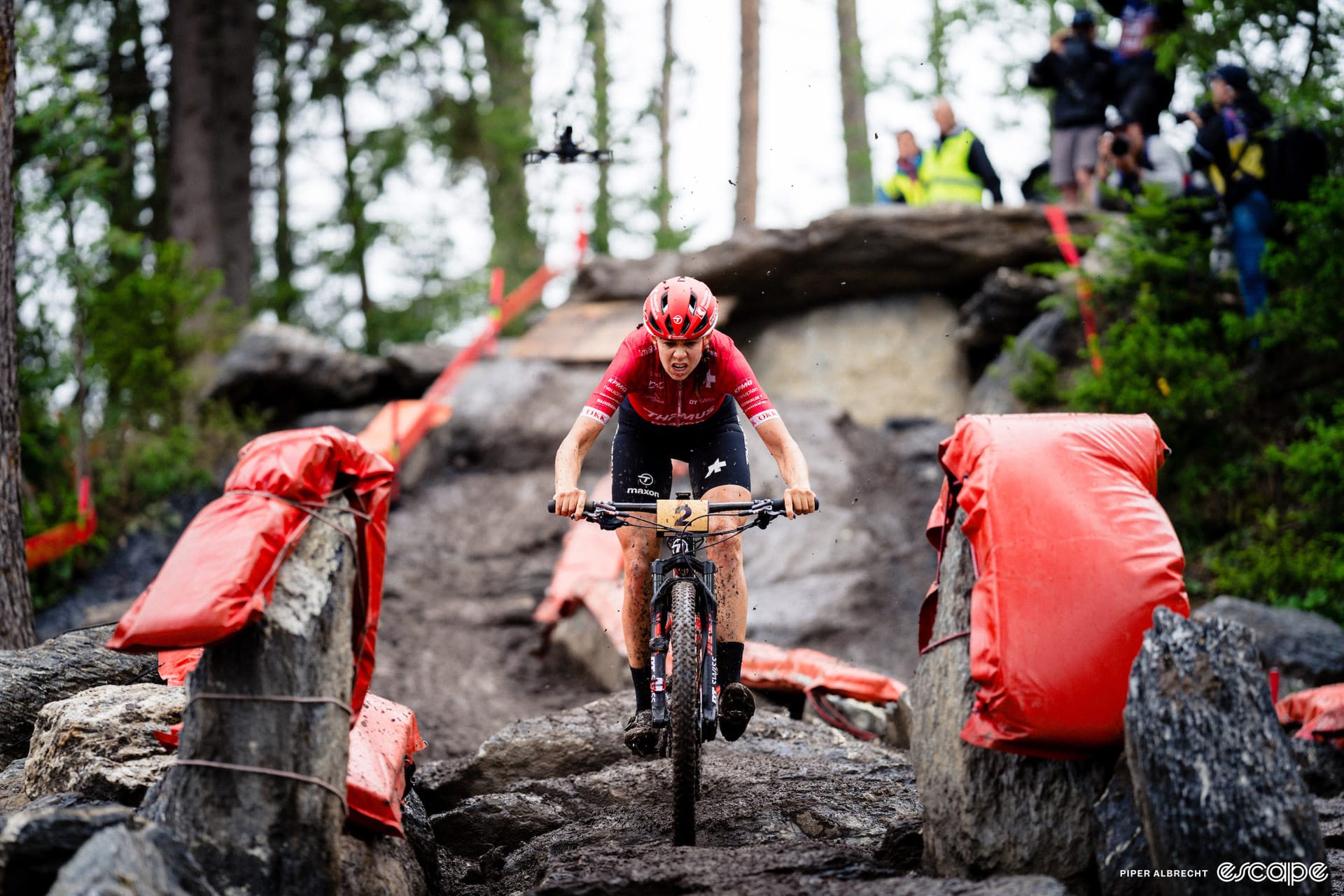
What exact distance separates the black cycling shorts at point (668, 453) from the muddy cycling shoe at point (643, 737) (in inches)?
39.7

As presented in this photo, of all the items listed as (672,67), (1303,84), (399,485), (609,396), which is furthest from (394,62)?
(609,396)

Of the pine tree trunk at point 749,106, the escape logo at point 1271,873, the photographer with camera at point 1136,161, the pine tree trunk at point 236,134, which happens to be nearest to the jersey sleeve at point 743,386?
the escape logo at point 1271,873

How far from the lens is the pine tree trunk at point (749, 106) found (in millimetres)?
16984

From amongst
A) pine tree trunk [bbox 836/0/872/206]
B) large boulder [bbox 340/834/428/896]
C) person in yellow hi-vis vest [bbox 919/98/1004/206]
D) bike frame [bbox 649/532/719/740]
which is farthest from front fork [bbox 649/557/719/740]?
pine tree trunk [bbox 836/0/872/206]

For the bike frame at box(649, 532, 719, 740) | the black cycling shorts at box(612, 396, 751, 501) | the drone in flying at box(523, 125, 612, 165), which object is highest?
the drone in flying at box(523, 125, 612, 165)

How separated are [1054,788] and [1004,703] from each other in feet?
1.27

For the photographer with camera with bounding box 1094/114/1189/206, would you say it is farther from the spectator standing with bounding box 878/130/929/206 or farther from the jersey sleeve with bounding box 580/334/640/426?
the jersey sleeve with bounding box 580/334/640/426

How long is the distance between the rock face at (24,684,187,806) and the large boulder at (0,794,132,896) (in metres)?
0.87

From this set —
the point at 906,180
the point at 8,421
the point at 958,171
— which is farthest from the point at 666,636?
the point at 906,180

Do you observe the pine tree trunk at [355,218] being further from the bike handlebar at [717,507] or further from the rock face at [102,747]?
the bike handlebar at [717,507]

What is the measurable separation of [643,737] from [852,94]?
52.1 ft

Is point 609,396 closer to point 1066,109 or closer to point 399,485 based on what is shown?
point 399,485

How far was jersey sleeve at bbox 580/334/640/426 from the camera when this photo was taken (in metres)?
5.25

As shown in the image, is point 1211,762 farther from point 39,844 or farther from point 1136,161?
point 1136,161
